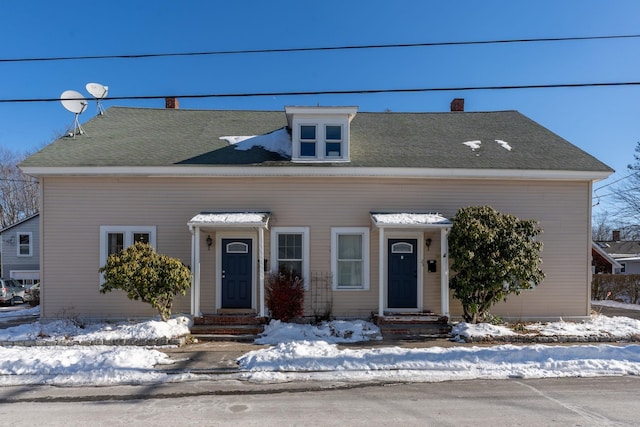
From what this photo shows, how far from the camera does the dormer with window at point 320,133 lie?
11.9 m

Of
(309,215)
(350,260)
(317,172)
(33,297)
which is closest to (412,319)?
(350,260)

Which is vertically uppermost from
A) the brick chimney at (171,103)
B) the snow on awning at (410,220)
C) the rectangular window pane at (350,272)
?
the brick chimney at (171,103)

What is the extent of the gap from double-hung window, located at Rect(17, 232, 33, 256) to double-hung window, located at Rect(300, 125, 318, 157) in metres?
25.1

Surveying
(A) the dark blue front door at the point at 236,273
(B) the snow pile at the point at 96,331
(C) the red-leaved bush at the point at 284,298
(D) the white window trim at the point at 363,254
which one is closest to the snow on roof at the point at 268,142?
(D) the white window trim at the point at 363,254

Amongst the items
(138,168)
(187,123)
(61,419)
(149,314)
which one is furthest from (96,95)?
(61,419)

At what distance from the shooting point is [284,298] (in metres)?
10.9

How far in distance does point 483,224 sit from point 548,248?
2825mm

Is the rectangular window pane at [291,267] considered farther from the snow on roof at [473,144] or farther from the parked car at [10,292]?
the parked car at [10,292]

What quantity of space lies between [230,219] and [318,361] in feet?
15.3

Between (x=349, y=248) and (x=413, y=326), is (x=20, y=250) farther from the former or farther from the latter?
(x=413, y=326)

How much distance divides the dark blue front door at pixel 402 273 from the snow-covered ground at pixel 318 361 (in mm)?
2112

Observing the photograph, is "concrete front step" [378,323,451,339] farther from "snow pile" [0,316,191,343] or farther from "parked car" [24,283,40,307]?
"parked car" [24,283,40,307]

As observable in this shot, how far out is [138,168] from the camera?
11297 millimetres

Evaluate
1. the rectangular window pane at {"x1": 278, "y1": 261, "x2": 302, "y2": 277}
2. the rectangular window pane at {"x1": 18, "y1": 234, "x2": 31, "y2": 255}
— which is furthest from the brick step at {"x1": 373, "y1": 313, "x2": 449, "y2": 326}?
the rectangular window pane at {"x1": 18, "y1": 234, "x2": 31, "y2": 255}
